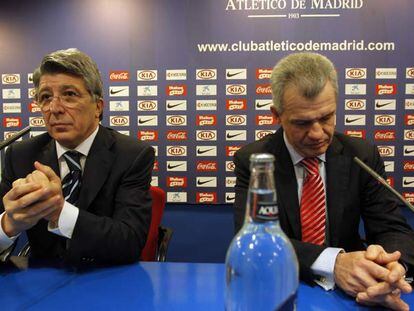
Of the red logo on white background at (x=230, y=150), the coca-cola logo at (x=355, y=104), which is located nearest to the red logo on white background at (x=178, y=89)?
the red logo on white background at (x=230, y=150)

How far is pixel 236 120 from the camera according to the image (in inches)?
110

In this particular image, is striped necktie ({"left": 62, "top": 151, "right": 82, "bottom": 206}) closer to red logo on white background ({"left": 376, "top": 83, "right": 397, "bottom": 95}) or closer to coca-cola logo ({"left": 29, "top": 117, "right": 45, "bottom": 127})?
coca-cola logo ({"left": 29, "top": 117, "right": 45, "bottom": 127})

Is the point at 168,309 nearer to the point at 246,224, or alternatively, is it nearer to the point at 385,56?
the point at 246,224

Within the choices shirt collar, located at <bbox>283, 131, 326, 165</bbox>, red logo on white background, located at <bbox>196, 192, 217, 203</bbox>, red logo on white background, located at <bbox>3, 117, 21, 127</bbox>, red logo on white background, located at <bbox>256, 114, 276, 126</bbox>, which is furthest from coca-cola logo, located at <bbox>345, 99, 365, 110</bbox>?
red logo on white background, located at <bbox>3, 117, 21, 127</bbox>

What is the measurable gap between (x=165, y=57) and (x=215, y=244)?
5.02ft

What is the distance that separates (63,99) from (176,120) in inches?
59.6

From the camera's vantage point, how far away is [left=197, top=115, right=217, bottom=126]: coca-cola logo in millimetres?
2807

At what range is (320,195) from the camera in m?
1.28

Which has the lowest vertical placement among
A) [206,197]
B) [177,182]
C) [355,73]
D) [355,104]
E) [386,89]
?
[206,197]

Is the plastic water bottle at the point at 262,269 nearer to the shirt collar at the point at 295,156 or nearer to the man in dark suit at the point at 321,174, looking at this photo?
the man in dark suit at the point at 321,174

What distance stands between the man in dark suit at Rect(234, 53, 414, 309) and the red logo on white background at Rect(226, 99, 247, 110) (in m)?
1.35

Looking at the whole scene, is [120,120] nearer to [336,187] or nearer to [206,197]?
[206,197]

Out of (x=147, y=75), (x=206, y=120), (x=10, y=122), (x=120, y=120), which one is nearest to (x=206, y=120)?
(x=206, y=120)

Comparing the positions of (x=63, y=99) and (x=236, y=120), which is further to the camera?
(x=236, y=120)
